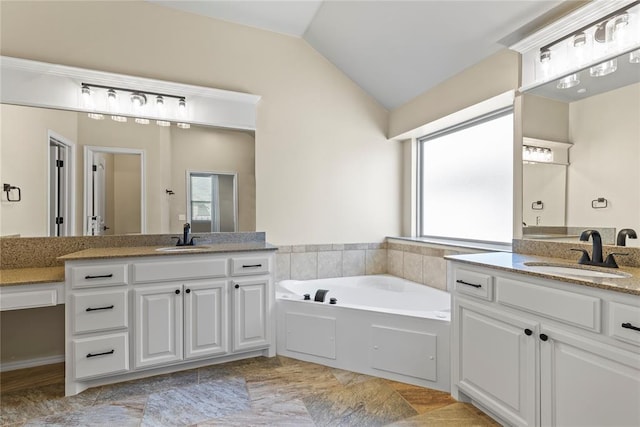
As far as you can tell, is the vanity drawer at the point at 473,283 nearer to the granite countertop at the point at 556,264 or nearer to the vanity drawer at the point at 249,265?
the granite countertop at the point at 556,264

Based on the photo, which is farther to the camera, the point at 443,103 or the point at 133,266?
the point at 443,103

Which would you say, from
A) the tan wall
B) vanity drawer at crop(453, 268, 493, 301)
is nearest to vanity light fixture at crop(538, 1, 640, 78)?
vanity drawer at crop(453, 268, 493, 301)

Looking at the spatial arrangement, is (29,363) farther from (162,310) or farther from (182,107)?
(182,107)

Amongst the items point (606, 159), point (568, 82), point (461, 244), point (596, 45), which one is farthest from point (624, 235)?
point (461, 244)

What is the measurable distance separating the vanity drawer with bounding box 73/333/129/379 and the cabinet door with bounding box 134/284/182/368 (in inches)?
3.2

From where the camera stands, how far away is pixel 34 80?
2436 mm

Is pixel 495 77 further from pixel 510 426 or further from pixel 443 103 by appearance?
pixel 510 426

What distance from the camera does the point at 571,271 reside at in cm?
184

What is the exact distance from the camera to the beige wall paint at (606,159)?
A: 178 centimetres

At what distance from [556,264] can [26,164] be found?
3531mm

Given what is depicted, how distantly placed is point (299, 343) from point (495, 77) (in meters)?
2.52

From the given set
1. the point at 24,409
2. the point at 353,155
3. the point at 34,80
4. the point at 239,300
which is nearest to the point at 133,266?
the point at 239,300

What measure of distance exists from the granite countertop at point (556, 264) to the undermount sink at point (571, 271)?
0.01m

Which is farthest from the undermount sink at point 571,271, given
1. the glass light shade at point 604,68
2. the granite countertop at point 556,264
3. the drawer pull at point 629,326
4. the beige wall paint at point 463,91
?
the beige wall paint at point 463,91
